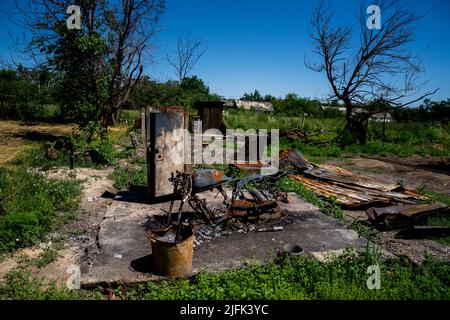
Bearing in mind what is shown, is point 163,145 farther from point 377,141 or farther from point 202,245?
point 377,141

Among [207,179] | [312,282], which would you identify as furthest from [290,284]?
[207,179]

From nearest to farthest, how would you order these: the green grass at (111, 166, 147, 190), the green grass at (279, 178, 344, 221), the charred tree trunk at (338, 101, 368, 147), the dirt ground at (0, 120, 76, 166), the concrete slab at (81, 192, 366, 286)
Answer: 1. the concrete slab at (81, 192, 366, 286)
2. the green grass at (279, 178, 344, 221)
3. the green grass at (111, 166, 147, 190)
4. the dirt ground at (0, 120, 76, 166)
5. the charred tree trunk at (338, 101, 368, 147)

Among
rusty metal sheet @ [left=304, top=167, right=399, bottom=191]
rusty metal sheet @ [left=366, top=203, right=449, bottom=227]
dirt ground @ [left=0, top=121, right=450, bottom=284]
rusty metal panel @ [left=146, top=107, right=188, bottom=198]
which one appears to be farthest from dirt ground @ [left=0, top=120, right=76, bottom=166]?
rusty metal sheet @ [left=366, top=203, right=449, bottom=227]

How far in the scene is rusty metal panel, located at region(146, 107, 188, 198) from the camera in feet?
21.8

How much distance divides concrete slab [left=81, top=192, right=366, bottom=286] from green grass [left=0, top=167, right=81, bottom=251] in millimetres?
975

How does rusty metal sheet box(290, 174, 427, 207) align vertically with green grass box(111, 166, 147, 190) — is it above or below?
below

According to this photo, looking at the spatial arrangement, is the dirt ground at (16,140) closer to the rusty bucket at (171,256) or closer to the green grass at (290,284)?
the green grass at (290,284)

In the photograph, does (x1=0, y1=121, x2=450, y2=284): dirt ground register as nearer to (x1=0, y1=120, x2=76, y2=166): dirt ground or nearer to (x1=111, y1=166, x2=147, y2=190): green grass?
(x1=0, y1=120, x2=76, y2=166): dirt ground

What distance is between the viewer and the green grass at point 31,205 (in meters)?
4.79

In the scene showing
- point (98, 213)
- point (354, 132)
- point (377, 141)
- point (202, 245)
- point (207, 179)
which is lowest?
point (202, 245)

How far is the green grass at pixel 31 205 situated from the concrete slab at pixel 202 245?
98 centimetres

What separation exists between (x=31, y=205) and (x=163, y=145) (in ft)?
9.57

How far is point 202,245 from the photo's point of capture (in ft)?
16.1
